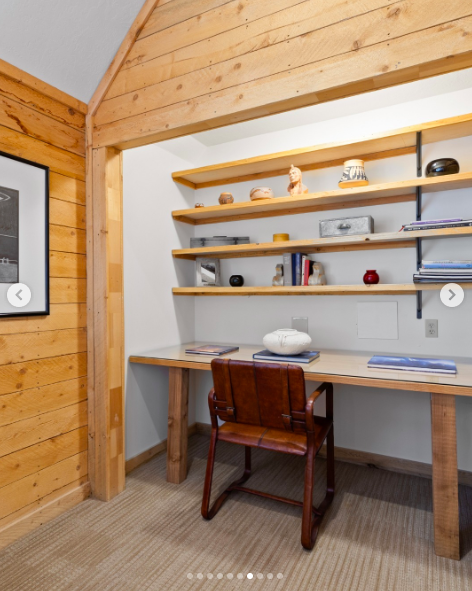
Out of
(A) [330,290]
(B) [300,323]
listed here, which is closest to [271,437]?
(A) [330,290]

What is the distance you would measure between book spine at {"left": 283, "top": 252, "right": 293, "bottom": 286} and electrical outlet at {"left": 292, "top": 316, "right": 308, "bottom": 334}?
0.33 meters

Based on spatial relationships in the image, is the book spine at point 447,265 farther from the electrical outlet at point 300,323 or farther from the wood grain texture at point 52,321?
the wood grain texture at point 52,321

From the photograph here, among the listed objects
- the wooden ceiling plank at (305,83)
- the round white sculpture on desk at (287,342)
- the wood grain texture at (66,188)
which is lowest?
the round white sculpture on desk at (287,342)

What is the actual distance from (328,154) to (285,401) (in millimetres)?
1649

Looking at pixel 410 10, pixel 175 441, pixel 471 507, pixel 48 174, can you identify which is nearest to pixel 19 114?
pixel 48 174

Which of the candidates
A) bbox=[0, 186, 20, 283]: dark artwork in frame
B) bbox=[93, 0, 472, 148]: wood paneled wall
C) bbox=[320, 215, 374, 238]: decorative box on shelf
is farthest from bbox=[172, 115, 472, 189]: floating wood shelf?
bbox=[0, 186, 20, 283]: dark artwork in frame

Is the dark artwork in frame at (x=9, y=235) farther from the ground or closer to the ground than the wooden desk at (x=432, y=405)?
farther from the ground

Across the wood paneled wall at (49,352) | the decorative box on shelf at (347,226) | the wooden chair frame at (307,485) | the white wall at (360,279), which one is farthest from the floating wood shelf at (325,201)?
the wooden chair frame at (307,485)

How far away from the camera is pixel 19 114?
6.18 feet

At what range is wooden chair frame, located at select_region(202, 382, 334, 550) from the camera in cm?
179

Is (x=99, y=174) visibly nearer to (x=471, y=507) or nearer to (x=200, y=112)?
(x=200, y=112)

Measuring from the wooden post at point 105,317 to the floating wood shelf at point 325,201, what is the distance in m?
0.85

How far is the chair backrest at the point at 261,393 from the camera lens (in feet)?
5.90

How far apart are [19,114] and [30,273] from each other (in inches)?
29.4
